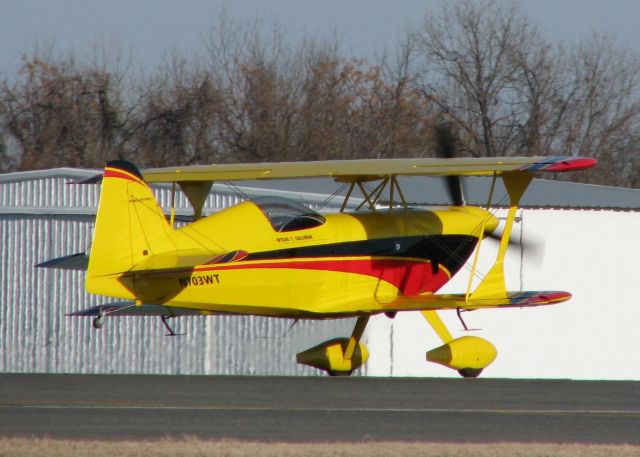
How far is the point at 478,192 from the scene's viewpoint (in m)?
24.1

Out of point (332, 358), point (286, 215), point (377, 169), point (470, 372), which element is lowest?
point (470, 372)

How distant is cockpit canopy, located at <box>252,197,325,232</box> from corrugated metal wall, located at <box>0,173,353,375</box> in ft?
19.7

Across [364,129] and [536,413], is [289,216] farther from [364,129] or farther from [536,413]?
[364,129]

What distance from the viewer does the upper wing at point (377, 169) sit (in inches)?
655

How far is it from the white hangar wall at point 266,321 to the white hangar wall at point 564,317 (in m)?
0.02

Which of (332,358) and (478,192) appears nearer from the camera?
(332,358)

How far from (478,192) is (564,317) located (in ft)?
10.1

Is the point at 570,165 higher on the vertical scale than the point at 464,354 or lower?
higher

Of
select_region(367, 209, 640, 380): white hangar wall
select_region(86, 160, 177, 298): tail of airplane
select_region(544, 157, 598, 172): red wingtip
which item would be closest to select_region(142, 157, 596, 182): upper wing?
select_region(544, 157, 598, 172): red wingtip

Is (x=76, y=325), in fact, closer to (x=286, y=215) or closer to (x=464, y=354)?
(x=286, y=215)

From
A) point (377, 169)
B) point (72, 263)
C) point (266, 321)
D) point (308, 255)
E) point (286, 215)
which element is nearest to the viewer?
point (286, 215)

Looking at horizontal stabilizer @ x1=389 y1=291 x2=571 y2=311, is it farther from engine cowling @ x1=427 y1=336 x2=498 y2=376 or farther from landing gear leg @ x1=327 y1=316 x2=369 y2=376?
→ landing gear leg @ x1=327 y1=316 x2=369 y2=376

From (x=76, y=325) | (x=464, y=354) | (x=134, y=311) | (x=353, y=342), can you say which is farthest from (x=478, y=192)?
(x=134, y=311)

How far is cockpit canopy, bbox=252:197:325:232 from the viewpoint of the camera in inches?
631
